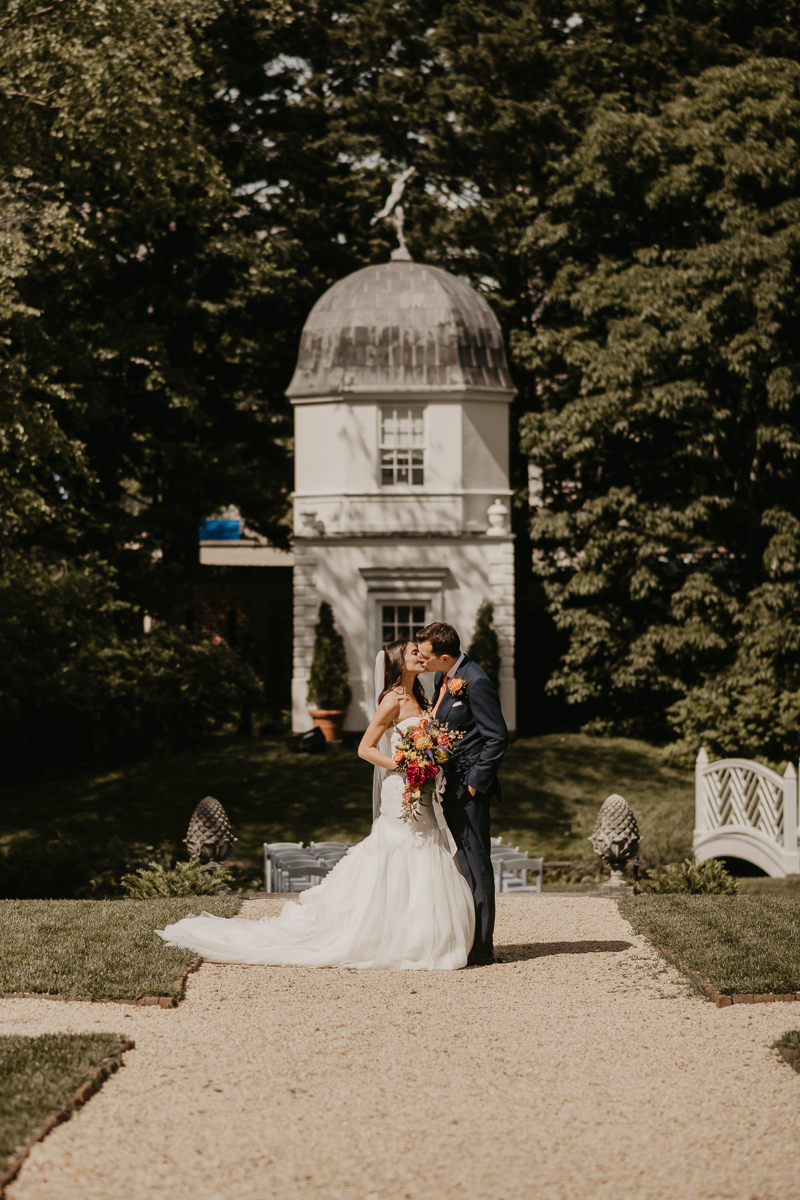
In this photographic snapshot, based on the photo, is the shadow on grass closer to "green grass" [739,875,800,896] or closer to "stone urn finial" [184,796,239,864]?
"stone urn finial" [184,796,239,864]

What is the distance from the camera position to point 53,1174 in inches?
187

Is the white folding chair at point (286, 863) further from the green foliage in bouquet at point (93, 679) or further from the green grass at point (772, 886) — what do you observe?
the green foliage in bouquet at point (93, 679)

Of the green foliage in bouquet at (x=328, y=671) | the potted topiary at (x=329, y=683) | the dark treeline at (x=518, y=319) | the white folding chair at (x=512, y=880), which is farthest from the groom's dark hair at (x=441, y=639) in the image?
the green foliage in bouquet at (x=328, y=671)

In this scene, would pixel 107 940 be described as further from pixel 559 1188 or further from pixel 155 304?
pixel 155 304

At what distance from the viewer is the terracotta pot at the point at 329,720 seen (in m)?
23.8

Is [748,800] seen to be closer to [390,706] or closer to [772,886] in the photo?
[772,886]

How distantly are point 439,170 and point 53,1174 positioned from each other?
25.3 m

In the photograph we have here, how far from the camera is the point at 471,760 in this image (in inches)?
324

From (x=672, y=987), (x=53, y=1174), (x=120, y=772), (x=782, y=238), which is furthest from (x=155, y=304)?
(x=53, y=1174)

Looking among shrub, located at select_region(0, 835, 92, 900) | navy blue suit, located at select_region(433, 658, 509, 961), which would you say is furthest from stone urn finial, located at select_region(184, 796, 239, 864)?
navy blue suit, located at select_region(433, 658, 509, 961)

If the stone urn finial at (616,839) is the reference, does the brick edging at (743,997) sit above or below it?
below

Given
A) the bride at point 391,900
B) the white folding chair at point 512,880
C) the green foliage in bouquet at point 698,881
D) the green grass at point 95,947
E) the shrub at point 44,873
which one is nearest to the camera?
the green grass at point 95,947

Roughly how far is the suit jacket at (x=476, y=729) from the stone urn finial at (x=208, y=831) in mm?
4046

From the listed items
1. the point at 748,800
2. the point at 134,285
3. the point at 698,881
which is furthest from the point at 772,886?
the point at 134,285
